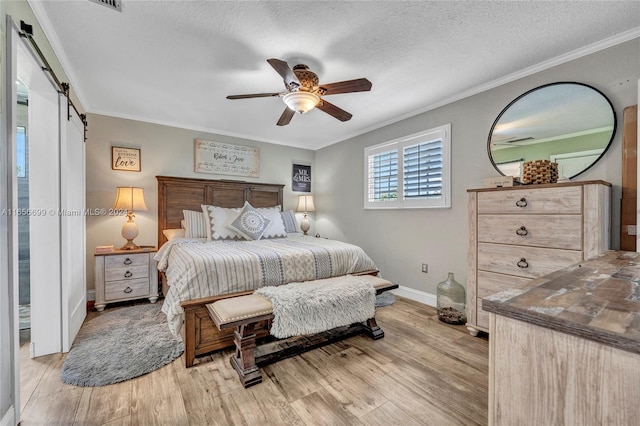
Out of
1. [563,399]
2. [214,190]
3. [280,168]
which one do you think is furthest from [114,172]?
[563,399]

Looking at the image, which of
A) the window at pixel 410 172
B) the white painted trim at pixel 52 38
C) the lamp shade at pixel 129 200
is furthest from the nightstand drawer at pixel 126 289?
the window at pixel 410 172

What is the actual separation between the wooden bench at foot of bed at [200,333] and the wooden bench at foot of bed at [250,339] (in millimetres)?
82

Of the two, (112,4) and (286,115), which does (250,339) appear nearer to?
(286,115)

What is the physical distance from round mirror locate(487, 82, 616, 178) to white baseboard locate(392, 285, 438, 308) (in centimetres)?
154

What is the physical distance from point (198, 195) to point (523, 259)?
12.7 feet

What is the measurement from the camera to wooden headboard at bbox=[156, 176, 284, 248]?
3.62 metres

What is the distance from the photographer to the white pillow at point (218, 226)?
3182 mm

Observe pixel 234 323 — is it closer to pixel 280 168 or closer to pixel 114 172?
pixel 114 172

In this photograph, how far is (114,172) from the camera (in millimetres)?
3367

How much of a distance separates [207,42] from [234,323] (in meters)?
2.01

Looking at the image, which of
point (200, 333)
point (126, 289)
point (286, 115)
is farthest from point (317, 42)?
point (126, 289)

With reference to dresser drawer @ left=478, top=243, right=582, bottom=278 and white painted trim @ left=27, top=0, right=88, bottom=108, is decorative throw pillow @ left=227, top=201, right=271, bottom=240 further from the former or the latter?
dresser drawer @ left=478, top=243, right=582, bottom=278

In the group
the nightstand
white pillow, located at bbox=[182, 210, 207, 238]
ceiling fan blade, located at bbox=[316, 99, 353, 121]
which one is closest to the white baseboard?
ceiling fan blade, located at bbox=[316, 99, 353, 121]

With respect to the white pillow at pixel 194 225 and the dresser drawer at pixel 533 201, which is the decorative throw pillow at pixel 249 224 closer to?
the white pillow at pixel 194 225
